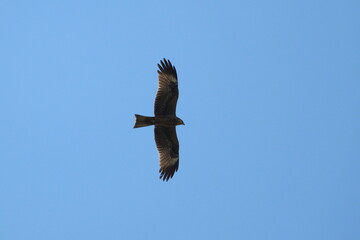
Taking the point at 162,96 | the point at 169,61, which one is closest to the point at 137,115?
the point at 162,96

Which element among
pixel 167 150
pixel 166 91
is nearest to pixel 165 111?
pixel 166 91

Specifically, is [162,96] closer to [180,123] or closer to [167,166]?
[180,123]

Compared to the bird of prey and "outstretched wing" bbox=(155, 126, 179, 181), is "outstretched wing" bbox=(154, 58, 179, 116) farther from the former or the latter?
"outstretched wing" bbox=(155, 126, 179, 181)

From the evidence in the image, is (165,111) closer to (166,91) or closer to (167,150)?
(166,91)

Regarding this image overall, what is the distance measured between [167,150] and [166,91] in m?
2.07

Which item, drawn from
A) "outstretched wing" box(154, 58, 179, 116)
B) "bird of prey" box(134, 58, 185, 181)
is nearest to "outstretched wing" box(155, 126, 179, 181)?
"bird of prey" box(134, 58, 185, 181)

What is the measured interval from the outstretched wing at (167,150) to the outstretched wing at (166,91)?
2.50 ft

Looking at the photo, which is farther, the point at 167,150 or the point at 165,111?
the point at 167,150

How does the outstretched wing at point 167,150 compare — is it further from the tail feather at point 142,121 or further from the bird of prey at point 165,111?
the tail feather at point 142,121

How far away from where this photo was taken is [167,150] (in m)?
17.1

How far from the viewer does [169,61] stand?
16344 millimetres

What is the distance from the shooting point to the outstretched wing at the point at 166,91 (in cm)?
1605

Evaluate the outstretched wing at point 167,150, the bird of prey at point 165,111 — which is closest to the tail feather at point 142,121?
the bird of prey at point 165,111

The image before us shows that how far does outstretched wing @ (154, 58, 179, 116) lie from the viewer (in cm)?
1605
